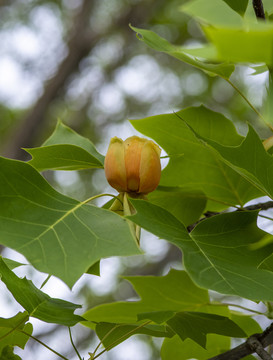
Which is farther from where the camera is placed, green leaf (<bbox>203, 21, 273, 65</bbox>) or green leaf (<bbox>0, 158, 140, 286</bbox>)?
green leaf (<bbox>0, 158, 140, 286</bbox>)

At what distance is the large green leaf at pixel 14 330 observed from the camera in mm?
538

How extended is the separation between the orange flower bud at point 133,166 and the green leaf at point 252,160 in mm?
97

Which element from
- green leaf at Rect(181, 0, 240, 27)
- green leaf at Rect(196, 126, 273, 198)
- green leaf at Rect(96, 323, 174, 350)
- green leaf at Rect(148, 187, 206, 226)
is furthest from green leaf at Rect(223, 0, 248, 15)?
green leaf at Rect(96, 323, 174, 350)

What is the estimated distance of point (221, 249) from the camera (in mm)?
475

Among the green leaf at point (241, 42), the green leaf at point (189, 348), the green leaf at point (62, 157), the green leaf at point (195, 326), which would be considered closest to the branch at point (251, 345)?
the green leaf at point (195, 326)

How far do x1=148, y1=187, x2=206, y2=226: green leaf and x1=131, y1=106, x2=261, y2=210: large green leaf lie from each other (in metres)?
0.01

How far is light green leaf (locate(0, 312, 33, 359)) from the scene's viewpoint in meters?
0.54

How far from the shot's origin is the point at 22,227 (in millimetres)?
441

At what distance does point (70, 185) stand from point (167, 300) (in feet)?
10.6

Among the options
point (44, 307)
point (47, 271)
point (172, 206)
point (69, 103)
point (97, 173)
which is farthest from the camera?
point (69, 103)

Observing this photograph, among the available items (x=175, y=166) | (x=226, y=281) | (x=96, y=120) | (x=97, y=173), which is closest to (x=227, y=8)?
(x=175, y=166)

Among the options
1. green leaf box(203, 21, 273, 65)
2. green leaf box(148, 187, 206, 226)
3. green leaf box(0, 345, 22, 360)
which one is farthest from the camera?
green leaf box(148, 187, 206, 226)

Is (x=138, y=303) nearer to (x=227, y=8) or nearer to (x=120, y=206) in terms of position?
(x=120, y=206)

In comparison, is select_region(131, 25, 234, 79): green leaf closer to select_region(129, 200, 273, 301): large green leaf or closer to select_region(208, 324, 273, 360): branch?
select_region(129, 200, 273, 301): large green leaf
